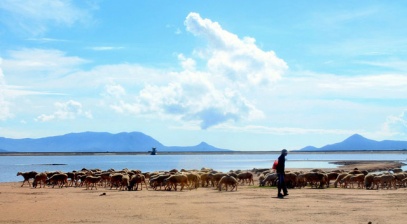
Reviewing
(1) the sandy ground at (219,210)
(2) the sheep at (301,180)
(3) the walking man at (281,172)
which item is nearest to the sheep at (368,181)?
(2) the sheep at (301,180)

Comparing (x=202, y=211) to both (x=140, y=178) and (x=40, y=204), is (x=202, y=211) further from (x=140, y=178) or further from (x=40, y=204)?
(x=140, y=178)

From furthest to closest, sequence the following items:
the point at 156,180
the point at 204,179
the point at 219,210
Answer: the point at 204,179
the point at 156,180
the point at 219,210

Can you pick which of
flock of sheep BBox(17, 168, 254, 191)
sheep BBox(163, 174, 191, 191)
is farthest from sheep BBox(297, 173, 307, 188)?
sheep BBox(163, 174, 191, 191)

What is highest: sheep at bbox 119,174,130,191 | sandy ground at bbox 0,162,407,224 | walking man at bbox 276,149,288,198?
walking man at bbox 276,149,288,198

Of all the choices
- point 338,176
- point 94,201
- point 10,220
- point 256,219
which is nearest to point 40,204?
point 94,201

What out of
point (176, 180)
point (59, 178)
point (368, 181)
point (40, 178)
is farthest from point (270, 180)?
point (40, 178)

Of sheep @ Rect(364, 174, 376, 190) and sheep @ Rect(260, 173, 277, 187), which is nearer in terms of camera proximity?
sheep @ Rect(364, 174, 376, 190)

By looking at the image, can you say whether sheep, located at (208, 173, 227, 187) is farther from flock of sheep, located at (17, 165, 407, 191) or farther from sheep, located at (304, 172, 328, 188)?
sheep, located at (304, 172, 328, 188)

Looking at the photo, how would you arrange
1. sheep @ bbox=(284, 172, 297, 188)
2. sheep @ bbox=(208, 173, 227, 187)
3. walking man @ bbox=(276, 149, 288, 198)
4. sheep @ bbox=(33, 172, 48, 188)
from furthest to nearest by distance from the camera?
sheep @ bbox=(33, 172, 48, 188)
sheep @ bbox=(208, 173, 227, 187)
sheep @ bbox=(284, 172, 297, 188)
walking man @ bbox=(276, 149, 288, 198)

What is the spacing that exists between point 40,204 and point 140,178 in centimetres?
977

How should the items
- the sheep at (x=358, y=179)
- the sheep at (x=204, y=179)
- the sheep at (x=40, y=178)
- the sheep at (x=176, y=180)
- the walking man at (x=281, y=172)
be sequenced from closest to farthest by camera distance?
the walking man at (x=281, y=172), the sheep at (x=176, y=180), the sheep at (x=358, y=179), the sheep at (x=204, y=179), the sheep at (x=40, y=178)

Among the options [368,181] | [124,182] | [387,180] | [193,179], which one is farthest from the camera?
[193,179]

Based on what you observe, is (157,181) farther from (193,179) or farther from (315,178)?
(315,178)

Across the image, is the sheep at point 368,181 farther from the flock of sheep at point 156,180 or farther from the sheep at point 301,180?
the flock of sheep at point 156,180
